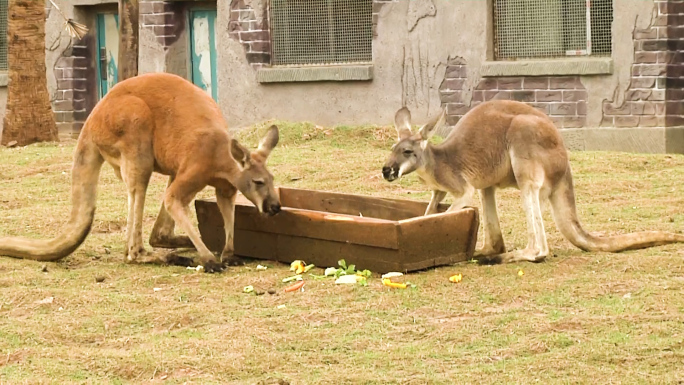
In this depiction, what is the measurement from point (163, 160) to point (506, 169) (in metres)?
2.20

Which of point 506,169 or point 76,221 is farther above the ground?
point 506,169

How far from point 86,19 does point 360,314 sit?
503 inches

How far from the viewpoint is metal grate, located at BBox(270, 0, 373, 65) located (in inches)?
608

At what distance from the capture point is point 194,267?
25.3 ft

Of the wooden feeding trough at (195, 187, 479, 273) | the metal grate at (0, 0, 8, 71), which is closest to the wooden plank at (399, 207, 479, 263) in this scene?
the wooden feeding trough at (195, 187, 479, 273)

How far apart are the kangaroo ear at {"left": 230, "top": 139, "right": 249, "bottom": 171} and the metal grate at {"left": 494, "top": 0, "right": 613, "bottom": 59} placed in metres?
7.25

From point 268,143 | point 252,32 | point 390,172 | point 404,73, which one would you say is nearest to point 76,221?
point 268,143

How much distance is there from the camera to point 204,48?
17.2 meters

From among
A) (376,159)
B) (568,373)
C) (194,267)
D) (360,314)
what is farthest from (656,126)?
(568,373)

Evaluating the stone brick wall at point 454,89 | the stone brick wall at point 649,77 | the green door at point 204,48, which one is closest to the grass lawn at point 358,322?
the stone brick wall at point 649,77

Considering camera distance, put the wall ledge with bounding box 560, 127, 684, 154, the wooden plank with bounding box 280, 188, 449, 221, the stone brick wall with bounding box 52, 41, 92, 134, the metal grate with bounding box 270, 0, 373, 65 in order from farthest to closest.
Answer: the stone brick wall with bounding box 52, 41, 92, 134 → the metal grate with bounding box 270, 0, 373, 65 → the wall ledge with bounding box 560, 127, 684, 154 → the wooden plank with bounding box 280, 188, 449, 221

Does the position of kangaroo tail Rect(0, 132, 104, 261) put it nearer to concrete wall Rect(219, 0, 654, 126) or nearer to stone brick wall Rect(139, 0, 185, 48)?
concrete wall Rect(219, 0, 654, 126)

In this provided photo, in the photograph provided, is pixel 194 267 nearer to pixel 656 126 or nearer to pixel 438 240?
pixel 438 240

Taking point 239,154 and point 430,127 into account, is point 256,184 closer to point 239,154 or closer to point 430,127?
point 239,154
